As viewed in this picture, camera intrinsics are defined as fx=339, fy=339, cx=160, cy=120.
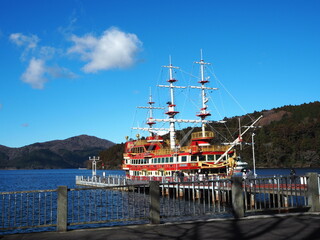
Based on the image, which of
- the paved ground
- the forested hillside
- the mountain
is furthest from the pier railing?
the mountain

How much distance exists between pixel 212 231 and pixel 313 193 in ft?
17.5

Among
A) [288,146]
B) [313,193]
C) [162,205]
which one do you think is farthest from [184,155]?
[288,146]

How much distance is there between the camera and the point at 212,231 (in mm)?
9859

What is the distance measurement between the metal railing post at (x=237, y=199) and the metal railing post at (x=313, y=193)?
2.97 meters

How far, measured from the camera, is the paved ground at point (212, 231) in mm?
9336

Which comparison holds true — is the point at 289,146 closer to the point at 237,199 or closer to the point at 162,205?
the point at 162,205

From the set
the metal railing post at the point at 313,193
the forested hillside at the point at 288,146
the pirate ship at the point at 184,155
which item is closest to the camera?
the metal railing post at the point at 313,193

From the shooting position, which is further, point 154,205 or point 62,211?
point 154,205

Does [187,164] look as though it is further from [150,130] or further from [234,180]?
[234,180]

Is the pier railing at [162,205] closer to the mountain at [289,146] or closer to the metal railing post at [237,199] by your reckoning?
the metal railing post at [237,199]

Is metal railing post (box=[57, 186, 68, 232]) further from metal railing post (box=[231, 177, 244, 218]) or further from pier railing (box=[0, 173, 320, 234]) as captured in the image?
metal railing post (box=[231, 177, 244, 218])

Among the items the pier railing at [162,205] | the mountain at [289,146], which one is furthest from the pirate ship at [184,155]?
the mountain at [289,146]

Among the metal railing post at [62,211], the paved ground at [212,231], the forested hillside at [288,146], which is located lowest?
the paved ground at [212,231]

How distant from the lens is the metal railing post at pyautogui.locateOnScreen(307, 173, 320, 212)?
12.9 metres
